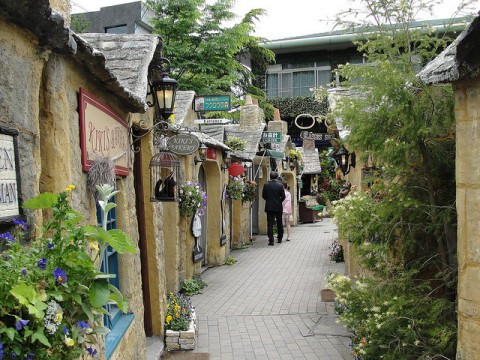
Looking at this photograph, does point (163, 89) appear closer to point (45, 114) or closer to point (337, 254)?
point (45, 114)

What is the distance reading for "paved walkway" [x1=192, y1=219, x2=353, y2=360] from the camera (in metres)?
6.06

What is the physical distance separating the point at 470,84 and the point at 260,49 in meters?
21.2

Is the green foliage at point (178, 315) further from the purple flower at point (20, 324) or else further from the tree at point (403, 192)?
the purple flower at point (20, 324)

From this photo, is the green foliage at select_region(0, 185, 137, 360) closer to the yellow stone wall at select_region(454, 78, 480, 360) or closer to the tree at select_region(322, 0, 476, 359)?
the yellow stone wall at select_region(454, 78, 480, 360)

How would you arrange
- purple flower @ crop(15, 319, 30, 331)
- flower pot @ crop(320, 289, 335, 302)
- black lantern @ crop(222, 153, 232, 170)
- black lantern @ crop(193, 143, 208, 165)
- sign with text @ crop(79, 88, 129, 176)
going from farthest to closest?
black lantern @ crop(222, 153, 232, 170), black lantern @ crop(193, 143, 208, 165), flower pot @ crop(320, 289, 335, 302), sign with text @ crop(79, 88, 129, 176), purple flower @ crop(15, 319, 30, 331)

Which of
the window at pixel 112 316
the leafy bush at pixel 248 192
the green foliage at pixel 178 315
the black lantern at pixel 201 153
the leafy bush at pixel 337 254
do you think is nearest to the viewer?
the window at pixel 112 316

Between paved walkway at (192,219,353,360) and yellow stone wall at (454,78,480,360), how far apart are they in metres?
2.77

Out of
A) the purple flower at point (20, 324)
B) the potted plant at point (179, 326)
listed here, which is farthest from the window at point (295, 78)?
the purple flower at point (20, 324)

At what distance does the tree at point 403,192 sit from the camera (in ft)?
13.0

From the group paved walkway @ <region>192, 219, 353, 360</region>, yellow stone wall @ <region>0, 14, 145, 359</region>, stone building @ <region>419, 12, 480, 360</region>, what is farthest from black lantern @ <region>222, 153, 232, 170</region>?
stone building @ <region>419, 12, 480, 360</region>

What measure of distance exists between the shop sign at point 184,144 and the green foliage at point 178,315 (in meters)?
2.13

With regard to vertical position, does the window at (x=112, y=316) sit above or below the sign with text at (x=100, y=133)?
below

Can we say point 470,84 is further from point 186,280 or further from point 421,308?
point 186,280

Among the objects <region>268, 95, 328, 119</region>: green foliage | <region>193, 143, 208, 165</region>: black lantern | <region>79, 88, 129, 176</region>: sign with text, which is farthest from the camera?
<region>268, 95, 328, 119</region>: green foliage
